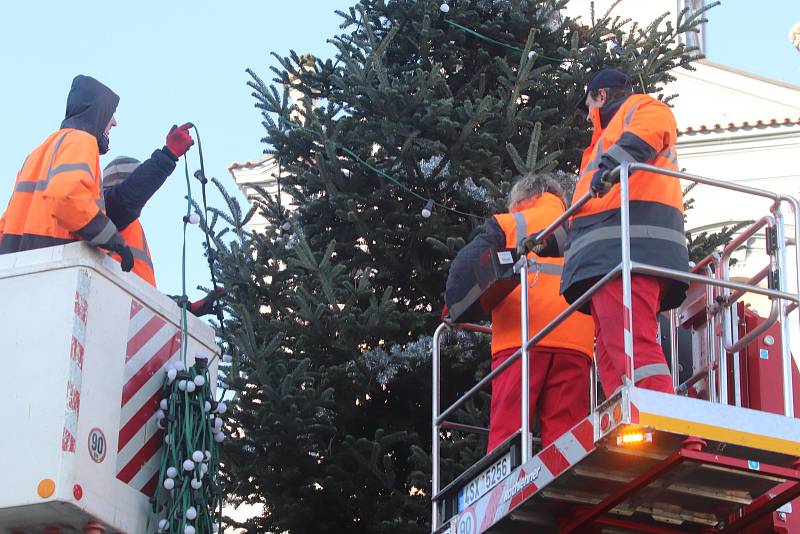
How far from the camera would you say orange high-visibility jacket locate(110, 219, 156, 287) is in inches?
350

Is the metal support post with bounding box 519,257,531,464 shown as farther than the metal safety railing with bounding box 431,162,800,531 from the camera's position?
Yes

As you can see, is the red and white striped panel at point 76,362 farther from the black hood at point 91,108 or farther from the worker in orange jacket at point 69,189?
the black hood at point 91,108

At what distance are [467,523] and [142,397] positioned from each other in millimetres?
1789

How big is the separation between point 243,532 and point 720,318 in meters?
3.85

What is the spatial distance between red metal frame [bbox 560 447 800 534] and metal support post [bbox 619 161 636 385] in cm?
42

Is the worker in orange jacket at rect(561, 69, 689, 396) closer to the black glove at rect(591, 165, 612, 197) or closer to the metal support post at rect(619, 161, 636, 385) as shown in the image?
the black glove at rect(591, 165, 612, 197)

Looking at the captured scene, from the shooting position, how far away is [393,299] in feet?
36.4

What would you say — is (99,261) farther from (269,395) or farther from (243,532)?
(243,532)

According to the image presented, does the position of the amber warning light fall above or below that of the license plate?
below

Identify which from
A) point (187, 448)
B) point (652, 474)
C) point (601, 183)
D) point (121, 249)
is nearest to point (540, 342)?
point (601, 183)

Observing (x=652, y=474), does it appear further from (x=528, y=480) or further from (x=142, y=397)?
(x=142, y=397)

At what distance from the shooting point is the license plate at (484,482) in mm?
7734

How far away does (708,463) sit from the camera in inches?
269

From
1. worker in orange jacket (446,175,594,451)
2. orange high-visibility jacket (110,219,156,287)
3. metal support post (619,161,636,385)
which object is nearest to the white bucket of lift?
orange high-visibility jacket (110,219,156,287)
